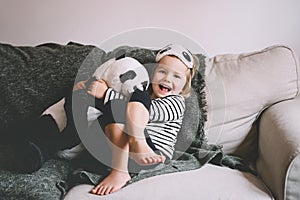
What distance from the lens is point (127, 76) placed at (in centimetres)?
160

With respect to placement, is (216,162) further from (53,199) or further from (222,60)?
(53,199)

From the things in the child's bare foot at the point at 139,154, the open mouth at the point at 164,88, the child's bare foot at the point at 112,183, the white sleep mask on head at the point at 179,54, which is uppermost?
the white sleep mask on head at the point at 179,54

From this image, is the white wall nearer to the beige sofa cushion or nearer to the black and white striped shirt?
the beige sofa cushion

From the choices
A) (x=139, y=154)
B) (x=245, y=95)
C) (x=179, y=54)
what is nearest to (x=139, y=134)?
(x=139, y=154)

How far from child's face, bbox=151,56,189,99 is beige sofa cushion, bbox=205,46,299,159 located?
155 millimetres

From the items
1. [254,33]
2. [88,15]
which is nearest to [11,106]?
[88,15]

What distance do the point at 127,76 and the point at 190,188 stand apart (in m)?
0.51

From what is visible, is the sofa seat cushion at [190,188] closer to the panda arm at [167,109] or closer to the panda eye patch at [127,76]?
the panda arm at [167,109]

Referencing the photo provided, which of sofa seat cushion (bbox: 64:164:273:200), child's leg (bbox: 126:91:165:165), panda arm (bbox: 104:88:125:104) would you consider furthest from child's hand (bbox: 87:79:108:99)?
sofa seat cushion (bbox: 64:164:273:200)

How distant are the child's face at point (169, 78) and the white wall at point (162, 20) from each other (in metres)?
0.53

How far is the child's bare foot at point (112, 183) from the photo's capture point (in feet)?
4.44

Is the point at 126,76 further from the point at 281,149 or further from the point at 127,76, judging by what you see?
the point at 281,149

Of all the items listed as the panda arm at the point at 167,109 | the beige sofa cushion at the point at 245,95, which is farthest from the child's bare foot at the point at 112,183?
the beige sofa cushion at the point at 245,95

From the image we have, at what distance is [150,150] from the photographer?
149cm
